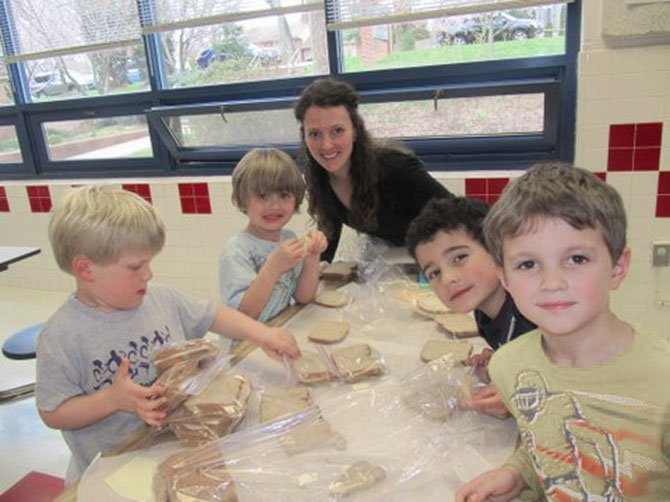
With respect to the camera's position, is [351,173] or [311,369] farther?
[351,173]

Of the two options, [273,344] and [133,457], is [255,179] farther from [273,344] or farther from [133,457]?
[133,457]

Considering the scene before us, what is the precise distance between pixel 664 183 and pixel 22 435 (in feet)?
9.50

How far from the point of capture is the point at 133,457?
97 centimetres

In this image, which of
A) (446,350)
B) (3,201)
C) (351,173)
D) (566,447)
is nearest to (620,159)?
(351,173)

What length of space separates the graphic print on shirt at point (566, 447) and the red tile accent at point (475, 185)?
1.91 meters

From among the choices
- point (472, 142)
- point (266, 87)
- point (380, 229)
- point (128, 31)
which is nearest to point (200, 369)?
point (380, 229)

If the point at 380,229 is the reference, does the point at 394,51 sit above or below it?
above

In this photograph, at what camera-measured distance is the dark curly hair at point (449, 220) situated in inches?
48.4

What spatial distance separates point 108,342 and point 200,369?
0.70 ft

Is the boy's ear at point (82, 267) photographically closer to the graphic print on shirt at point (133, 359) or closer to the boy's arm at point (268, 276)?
the graphic print on shirt at point (133, 359)

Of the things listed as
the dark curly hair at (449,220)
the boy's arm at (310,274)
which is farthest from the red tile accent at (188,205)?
the dark curly hair at (449,220)

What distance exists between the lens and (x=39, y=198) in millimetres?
3732

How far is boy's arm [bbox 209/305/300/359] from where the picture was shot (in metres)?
1.26

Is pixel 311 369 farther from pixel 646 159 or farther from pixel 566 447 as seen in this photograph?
pixel 646 159
